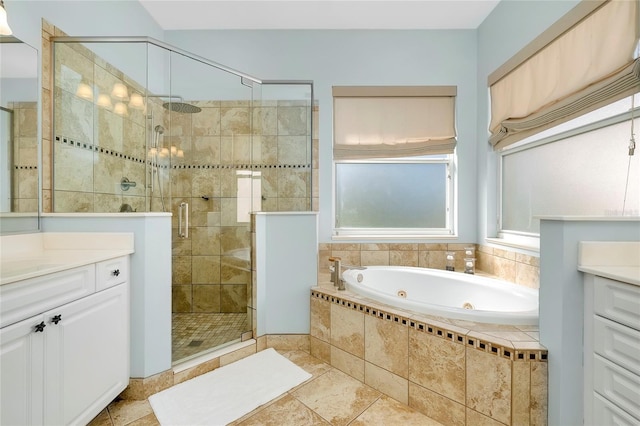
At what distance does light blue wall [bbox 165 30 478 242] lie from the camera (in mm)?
2557

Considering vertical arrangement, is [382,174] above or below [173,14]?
below

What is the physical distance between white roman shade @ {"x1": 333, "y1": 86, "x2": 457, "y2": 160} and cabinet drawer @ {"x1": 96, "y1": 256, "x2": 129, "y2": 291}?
188 centimetres

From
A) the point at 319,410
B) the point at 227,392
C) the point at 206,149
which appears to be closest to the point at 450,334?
the point at 319,410

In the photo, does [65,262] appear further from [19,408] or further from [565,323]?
[565,323]

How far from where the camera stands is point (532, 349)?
3.67 ft

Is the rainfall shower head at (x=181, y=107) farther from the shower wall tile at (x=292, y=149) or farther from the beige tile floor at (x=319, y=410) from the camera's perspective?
the beige tile floor at (x=319, y=410)

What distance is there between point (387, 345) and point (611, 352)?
0.89 metres

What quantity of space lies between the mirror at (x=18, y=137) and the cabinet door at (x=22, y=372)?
2.38 feet

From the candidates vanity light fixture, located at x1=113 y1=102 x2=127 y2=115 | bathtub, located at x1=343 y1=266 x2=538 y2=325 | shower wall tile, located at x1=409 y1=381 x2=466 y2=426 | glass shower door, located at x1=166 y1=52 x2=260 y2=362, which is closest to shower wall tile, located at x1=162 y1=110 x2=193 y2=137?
glass shower door, located at x1=166 y1=52 x2=260 y2=362

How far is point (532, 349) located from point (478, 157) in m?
1.91

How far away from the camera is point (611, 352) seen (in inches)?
39.0

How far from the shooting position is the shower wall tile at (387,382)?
4.68 feet

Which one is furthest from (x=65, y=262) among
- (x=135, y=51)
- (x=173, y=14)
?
(x=173, y=14)

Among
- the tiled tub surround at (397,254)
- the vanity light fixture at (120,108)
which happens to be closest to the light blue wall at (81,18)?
the vanity light fixture at (120,108)
